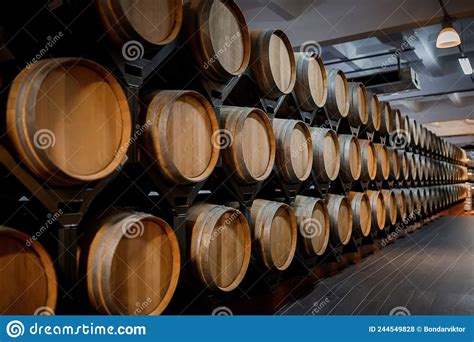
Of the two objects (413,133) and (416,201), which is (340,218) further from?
(413,133)

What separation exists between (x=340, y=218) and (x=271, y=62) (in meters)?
2.09

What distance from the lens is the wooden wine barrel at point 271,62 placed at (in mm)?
3400

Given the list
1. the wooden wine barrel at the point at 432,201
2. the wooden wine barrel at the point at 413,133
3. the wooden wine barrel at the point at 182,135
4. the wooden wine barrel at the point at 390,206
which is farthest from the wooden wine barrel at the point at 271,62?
the wooden wine barrel at the point at 432,201

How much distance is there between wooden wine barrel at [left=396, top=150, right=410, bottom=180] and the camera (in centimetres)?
738

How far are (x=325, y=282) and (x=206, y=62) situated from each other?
8.23 ft

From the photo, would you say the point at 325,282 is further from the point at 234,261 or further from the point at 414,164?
the point at 414,164

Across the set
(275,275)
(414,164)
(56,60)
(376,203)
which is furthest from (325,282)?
(414,164)

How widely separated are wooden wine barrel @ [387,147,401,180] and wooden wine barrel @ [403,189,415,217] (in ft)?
2.39

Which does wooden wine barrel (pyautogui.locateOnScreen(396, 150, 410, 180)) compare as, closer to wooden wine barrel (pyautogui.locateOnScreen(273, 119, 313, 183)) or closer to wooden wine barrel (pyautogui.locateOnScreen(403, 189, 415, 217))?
wooden wine barrel (pyautogui.locateOnScreen(403, 189, 415, 217))

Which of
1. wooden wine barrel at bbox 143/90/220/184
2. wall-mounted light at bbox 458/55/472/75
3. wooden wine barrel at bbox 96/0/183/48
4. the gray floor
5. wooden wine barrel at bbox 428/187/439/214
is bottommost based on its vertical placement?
the gray floor

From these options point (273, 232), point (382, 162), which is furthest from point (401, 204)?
point (273, 232)

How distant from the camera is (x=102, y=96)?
80.5 inches

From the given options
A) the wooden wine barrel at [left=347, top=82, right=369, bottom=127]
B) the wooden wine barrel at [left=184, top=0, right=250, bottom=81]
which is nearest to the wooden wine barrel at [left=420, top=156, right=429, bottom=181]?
the wooden wine barrel at [left=347, top=82, right=369, bottom=127]

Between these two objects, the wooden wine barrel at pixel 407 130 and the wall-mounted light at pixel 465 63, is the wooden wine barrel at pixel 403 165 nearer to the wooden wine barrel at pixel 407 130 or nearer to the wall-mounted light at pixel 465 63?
the wooden wine barrel at pixel 407 130
